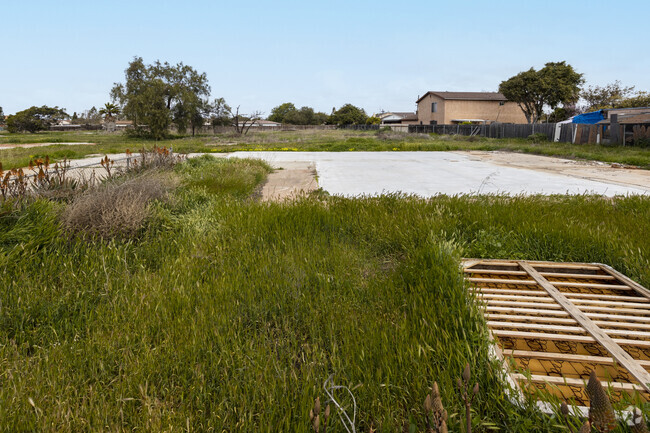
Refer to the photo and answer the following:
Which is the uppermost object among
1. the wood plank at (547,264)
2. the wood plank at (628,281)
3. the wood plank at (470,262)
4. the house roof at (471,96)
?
the house roof at (471,96)

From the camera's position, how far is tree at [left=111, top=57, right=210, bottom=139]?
35281mm

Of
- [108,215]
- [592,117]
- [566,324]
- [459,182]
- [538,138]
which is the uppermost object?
[592,117]

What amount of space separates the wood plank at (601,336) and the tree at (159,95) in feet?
121

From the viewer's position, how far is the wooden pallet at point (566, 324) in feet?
5.68

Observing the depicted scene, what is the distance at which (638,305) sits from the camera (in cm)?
243

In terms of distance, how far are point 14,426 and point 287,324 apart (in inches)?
46.9

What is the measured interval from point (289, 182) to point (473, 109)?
47245 millimetres

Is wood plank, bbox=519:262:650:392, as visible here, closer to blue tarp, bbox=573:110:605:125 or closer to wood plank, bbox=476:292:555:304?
wood plank, bbox=476:292:555:304

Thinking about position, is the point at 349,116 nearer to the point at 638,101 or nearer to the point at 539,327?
the point at 638,101

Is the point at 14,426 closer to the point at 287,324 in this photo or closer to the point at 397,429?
the point at 287,324

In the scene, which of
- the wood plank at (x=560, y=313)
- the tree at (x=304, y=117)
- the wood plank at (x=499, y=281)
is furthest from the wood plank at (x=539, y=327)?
the tree at (x=304, y=117)

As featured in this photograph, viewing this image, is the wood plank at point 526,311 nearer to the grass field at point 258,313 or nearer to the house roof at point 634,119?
the grass field at point 258,313

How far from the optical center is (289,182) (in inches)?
314

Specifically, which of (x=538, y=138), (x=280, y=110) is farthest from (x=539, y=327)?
(x=280, y=110)
